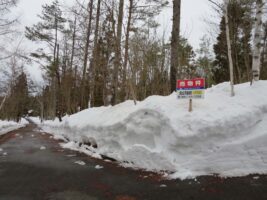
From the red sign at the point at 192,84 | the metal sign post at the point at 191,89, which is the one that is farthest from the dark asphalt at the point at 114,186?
the red sign at the point at 192,84

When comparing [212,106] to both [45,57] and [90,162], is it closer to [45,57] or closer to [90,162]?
[90,162]

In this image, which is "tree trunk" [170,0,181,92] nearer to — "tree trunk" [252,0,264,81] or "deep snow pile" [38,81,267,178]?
"deep snow pile" [38,81,267,178]

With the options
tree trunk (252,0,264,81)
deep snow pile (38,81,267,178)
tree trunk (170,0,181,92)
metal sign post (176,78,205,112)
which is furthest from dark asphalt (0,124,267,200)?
tree trunk (170,0,181,92)

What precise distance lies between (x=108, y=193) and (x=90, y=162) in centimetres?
344

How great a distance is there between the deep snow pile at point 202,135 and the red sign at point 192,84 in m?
0.48

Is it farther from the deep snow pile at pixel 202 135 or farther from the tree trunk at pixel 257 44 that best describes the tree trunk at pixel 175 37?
the tree trunk at pixel 257 44

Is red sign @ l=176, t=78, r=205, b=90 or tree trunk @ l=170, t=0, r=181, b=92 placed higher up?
tree trunk @ l=170, t=0, r=181, b=92

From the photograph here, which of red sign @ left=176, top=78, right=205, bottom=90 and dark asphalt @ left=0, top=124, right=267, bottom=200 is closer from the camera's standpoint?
dark asphalt @ left=0, top=124, right=267, bottom=200

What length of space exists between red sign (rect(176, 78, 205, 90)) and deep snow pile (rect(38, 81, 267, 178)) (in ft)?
1.56

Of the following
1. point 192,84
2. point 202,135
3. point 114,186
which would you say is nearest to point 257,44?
point 192,84

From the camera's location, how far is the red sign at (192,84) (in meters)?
7.38

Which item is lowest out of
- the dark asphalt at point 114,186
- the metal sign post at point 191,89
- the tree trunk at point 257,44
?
the dark asphalt at point 114,186

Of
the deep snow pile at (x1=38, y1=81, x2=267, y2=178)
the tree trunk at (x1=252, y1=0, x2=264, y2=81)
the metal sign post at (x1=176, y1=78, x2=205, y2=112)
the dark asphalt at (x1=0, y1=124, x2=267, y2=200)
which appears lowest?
the dark asphalt at (x1=0, y1=124, x2=267, y2=200)

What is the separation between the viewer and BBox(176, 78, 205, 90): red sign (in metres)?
7.38
